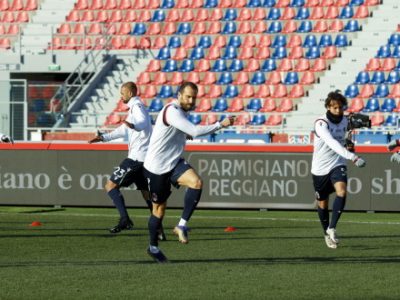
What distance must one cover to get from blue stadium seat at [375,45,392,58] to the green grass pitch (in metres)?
13.2

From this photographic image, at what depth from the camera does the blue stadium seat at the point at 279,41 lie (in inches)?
1346

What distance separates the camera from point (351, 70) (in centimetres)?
3316

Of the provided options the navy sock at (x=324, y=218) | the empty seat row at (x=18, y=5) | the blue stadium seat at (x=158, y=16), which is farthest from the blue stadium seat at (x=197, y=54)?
the navy sock at (x=324, y=218)

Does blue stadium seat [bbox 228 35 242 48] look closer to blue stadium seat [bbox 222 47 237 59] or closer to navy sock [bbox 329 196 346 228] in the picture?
blue stadium seat [bbox 222 47 237 59]

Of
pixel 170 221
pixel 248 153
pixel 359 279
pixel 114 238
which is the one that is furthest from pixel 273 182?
pixel 359 279

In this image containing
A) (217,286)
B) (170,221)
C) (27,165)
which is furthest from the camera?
(27,165)

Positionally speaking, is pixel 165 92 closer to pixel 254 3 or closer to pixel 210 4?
pixel 210 4

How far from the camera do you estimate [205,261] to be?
12.6 metres

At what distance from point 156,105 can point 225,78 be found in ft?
7.30

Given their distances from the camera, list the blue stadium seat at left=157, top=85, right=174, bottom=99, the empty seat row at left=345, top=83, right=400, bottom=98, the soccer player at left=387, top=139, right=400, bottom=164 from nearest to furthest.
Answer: the soccer player at left=387, top=139, right=400, bottom=164 < the empty seat row at left=345, top=83, right=400, bottom=98 < the blue stadium seat at left=157, top=85, right=174, bottom=99

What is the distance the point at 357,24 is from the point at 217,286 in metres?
25.0

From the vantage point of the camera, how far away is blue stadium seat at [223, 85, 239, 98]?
3312 cm

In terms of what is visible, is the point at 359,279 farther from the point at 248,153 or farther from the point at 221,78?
the point at 221,78

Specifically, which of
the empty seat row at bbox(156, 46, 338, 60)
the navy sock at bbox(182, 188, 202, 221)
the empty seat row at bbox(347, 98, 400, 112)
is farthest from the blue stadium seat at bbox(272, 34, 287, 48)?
the navy sock at bbox(182, 188, 202, 221)
